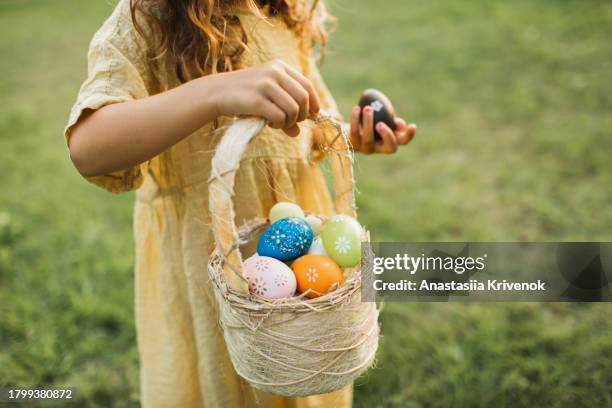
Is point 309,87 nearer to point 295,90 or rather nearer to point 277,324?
point 295,90

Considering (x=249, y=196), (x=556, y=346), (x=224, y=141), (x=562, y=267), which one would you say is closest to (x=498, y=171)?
(x=562, y=267)

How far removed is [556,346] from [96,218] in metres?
2.43

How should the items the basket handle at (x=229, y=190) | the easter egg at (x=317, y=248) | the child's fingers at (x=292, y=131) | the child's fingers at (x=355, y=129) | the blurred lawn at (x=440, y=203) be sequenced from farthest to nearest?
the blurred lawn at (x=440, y=203)
the child's fingers at (x=355, y=129)
the easter egg at (x=317, y=248)
the child's fingers at (x=292, y=131)
the basket handle at (x=229, y=190)

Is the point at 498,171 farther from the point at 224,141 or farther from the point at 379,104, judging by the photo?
the point at 224,141

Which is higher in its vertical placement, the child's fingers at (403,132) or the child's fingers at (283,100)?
the child's fingers at (403,132)

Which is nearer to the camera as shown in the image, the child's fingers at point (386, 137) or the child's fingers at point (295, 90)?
the child's fingers at point (295, 90)

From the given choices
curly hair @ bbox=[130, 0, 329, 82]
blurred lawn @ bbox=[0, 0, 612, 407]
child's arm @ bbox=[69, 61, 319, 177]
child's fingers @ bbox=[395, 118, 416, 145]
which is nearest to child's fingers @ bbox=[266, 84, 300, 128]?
child's arm @ bbox=[69, 61, 319, 177]

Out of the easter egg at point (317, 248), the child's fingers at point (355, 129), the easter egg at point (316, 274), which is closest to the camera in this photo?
the easter egg at point (316, 274)

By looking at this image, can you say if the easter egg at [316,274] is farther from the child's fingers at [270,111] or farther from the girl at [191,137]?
the child's fingers at [270,111]

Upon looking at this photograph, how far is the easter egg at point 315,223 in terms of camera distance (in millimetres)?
1352

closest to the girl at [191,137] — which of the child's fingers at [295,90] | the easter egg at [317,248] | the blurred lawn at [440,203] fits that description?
the child's fingers at [295,90]

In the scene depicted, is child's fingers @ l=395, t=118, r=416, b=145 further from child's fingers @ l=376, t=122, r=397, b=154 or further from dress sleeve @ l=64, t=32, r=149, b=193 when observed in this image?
dress sleeve @ l=64, t=32, r=149, b=193

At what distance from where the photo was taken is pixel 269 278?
1087 millimetres

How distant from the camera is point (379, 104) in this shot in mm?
1470
